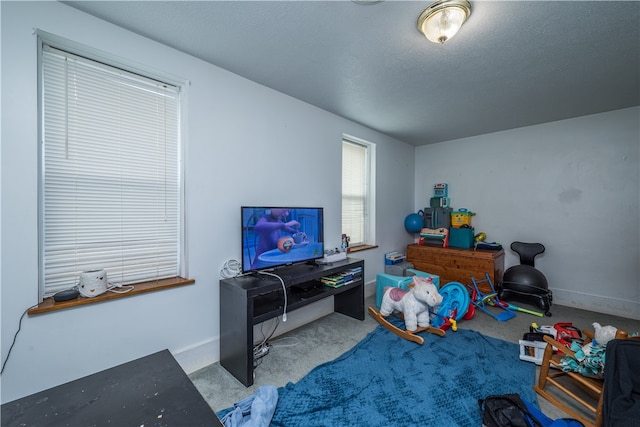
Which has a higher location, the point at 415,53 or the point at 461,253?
the point at 415,53

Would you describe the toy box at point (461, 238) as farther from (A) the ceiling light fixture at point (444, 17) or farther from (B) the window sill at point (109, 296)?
(B) the window sill at point (109, 296)

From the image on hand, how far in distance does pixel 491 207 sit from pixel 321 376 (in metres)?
3.69

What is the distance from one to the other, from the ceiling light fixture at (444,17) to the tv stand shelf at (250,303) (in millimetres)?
2025

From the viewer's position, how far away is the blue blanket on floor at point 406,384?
5.21 ft

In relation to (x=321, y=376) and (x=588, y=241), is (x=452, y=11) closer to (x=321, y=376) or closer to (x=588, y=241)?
(x=321, y=376)

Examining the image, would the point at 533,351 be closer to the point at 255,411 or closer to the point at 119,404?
the point at 255,411

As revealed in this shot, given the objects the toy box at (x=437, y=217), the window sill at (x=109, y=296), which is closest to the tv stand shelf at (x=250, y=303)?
the window sill at (x=109, y=296)

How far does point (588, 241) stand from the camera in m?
3.34

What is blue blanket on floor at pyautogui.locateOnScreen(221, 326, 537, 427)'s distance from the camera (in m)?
1.59

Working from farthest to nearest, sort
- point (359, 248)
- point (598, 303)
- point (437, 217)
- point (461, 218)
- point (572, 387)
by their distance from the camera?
point (437, 217), point (461, 218), point (359, 248), point (598, 303), point (572, 387)

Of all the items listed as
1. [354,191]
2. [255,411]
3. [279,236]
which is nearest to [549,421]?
[255,411]

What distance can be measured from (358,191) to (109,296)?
304 cm

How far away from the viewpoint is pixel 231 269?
89.3 inches

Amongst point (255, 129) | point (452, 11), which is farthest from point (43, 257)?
point (452, 11)
